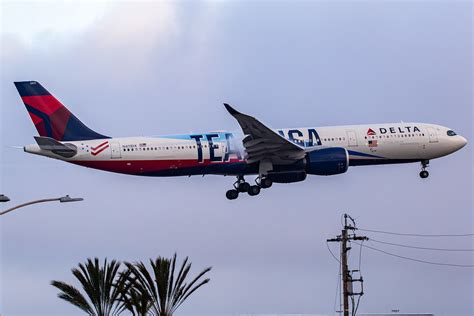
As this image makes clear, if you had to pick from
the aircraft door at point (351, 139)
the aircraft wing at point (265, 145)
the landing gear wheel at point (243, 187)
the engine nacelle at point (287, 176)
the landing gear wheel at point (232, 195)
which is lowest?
the landing gear wheel at point (232, 195)

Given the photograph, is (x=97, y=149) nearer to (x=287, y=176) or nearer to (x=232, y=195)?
(x=232, y=195)

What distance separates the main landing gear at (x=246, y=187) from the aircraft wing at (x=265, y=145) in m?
1.86

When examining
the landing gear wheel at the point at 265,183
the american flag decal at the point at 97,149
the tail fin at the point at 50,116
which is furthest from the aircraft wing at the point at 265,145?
the tail fin at the point at 50,116

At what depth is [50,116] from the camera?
71.2 m

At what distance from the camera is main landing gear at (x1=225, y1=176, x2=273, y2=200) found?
234 ft

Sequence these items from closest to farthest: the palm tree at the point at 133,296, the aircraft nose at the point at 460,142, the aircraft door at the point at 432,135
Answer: the palm tree at the point at 133,296 → the aircraft door at the point at 432,135 → the aircraft nose at the point at 460,142

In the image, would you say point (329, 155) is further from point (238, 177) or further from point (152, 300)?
point (152, 300)

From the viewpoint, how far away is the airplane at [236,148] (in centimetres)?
6825

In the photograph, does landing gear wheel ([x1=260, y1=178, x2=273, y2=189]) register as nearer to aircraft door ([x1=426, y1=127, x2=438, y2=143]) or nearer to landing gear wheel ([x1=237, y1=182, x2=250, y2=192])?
landing gear wheel ([x1=237, y1=182, x2=250, y2=192])

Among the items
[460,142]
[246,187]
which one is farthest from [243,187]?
[460,142]

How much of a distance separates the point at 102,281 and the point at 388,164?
2769cm

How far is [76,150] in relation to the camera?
6806 cm

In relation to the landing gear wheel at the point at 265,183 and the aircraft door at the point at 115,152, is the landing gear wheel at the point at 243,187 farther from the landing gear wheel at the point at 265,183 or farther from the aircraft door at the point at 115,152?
the aircraft door at the point at 115,152

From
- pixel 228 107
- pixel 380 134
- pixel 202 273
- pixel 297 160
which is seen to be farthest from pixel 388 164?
pixel 202 273
